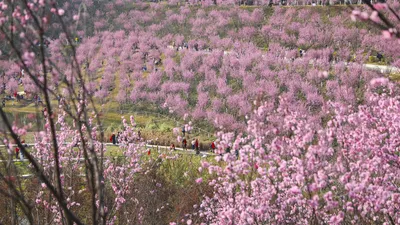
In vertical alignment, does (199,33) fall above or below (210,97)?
above

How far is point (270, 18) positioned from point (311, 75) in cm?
1236

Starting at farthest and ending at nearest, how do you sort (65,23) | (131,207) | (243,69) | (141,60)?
(141,60), (243,69), (131,207), (65,23)

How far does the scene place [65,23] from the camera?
11.1 feet

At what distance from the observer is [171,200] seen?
1645cm

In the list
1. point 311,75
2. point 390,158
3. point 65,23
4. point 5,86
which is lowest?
point 5,86

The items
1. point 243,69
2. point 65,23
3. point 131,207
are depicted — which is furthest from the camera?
point 243,69


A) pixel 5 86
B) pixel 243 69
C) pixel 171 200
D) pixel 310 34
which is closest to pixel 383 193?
pixel 171 200

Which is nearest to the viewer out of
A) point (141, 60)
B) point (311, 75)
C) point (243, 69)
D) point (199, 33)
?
point (311, 75)

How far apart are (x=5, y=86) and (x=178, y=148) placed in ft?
69.3

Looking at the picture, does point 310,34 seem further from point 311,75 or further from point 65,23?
point 65,23

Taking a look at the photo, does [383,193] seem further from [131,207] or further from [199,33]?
[199,33]

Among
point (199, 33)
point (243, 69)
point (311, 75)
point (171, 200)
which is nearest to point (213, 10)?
point (199, 33)

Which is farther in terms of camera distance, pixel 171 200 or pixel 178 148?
pixel 178 148

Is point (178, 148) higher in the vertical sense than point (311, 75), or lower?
lower
